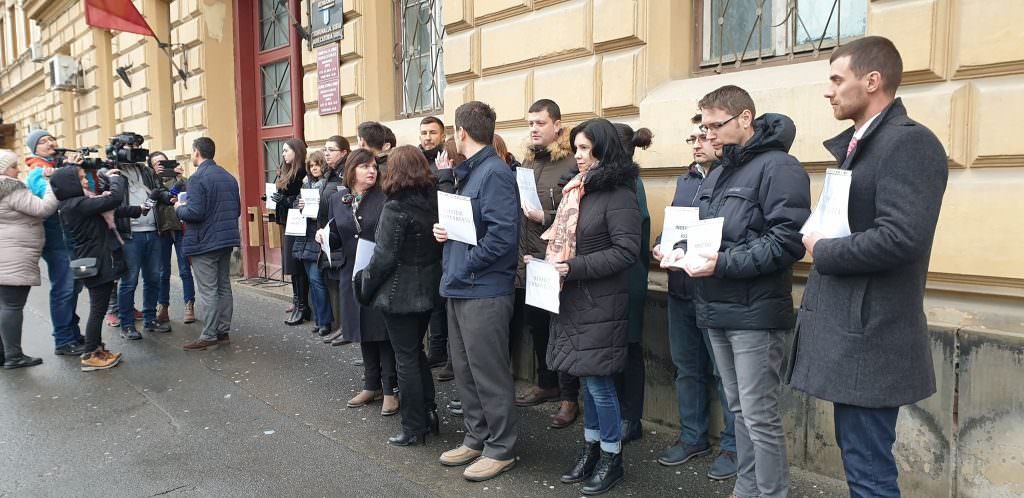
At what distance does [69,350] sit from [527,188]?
16.0 feet

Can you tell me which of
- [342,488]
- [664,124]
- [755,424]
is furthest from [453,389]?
[755,424]

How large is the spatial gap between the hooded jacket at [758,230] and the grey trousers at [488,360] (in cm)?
110

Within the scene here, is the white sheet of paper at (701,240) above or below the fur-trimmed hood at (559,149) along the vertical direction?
below

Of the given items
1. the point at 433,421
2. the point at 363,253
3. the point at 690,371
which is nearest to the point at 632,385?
the point at 690,371

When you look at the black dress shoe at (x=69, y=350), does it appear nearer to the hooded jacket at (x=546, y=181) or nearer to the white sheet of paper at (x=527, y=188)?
Result: the hooded jacket at (x=546, y=181)

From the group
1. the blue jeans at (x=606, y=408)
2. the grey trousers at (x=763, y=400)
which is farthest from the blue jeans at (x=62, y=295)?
the grey trousers at (x=763, y=400)

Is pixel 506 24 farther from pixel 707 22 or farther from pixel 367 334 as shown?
pixel 367 334

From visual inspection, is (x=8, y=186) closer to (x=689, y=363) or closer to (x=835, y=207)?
(x=689, y=363)

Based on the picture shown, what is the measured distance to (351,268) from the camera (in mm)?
5066

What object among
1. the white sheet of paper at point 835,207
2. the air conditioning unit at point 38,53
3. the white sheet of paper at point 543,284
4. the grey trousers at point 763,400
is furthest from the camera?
the air conditioning unit at point 38,53

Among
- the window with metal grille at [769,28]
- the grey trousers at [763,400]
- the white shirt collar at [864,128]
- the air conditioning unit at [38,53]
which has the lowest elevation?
the grey trousers at [763,400]

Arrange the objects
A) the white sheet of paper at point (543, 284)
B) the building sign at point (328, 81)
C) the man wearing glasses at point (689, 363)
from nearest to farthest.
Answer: the white sheet of paper at point (543, 284) → the man wearing glasses at point (689, 363) → the building sign at point (328, 81)

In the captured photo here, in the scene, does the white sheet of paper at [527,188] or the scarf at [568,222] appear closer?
the scarf at [568,222]

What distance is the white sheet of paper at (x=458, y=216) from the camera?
3.66 meters
